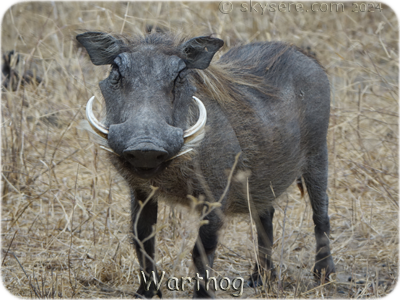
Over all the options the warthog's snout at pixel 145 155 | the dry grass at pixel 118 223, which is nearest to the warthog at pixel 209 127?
the warthog's snout at pixel 145 155

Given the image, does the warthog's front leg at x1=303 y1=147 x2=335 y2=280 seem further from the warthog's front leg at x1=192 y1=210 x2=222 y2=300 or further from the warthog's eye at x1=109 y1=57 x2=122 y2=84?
the warthog's eye at x1=109 y1=57 x2=122 y2=84

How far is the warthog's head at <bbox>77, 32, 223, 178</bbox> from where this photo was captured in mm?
2264

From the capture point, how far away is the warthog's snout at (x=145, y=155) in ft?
7.10

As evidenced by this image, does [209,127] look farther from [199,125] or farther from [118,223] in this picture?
[118,223]

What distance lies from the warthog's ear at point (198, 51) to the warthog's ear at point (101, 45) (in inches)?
13.3

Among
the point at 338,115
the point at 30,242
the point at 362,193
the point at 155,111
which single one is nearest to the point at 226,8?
the point at 338,115

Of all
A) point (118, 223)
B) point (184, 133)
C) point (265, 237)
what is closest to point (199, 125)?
point (184, 133)

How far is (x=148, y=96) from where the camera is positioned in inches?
96.3

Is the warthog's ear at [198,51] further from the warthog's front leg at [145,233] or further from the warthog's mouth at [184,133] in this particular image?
the warthog's front leg at [145,233]

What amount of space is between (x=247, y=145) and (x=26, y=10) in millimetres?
6399

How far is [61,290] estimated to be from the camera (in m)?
2.86

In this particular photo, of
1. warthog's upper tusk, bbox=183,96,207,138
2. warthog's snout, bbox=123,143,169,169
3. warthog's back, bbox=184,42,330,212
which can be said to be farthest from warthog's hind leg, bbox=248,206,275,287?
warthog's snout, bbox=123,143,169,169

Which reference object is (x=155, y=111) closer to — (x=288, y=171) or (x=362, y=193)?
(x=288, y=171)

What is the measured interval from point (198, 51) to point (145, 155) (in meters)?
0.76
